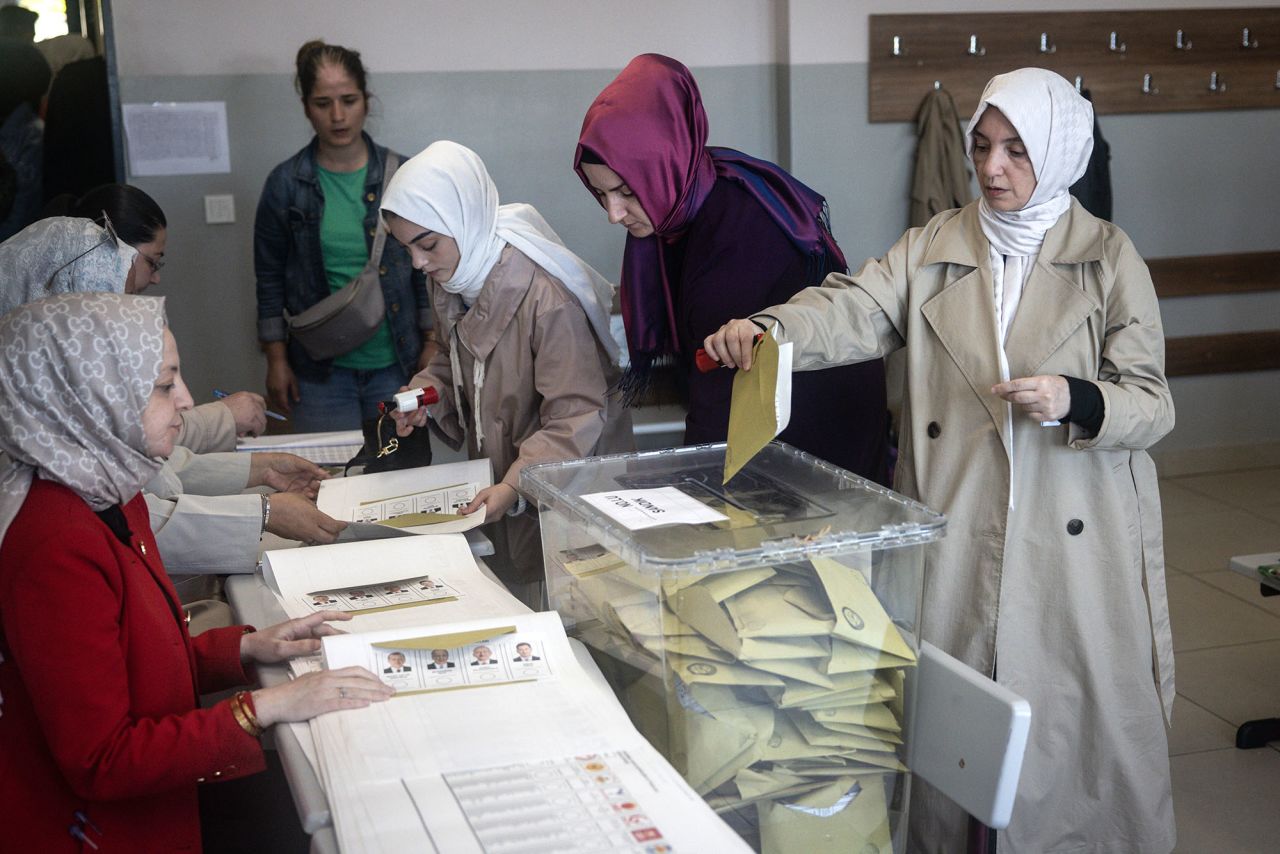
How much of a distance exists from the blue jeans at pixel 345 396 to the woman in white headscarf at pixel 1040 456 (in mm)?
2185

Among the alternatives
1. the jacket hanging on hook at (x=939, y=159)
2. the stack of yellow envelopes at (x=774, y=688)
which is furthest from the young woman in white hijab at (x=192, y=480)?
the jacket hanging on hook at (x=939, y=159)

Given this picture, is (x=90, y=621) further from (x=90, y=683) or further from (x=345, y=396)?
(x=345, y=396)

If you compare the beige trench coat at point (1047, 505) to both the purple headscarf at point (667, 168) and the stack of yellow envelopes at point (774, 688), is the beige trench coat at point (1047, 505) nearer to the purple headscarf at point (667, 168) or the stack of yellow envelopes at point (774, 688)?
the purple headscarf at point (667, 168)

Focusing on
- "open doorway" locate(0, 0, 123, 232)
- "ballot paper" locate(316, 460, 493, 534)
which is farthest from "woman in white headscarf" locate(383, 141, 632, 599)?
"open doorway" locate(0, 0, 123, 232)

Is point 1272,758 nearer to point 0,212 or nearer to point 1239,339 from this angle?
point 1239,339

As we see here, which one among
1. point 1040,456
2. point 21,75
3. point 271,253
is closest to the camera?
point 1040,456

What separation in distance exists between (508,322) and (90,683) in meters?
1.25

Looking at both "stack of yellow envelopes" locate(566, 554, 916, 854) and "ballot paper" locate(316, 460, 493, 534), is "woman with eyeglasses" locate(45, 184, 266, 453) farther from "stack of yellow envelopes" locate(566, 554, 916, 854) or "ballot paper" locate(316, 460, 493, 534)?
"stack of yellow envelopes" locate(566, 554, 916, 854)

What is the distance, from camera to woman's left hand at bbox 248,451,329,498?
2.44 m

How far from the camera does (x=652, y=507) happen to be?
1454 mm

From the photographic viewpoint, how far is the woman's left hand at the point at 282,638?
1567 millimetres

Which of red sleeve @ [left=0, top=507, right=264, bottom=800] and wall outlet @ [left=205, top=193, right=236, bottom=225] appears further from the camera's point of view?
wall outlet @ [left=205, top=193, right=236, bottom=225]

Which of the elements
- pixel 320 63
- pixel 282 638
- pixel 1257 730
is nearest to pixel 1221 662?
pixel 1257 730

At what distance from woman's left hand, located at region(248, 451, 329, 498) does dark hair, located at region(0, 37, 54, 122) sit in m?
1.86
